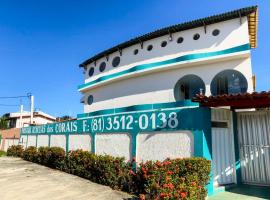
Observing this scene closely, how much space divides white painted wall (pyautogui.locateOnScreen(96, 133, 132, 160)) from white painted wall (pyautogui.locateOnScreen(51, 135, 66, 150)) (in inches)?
194

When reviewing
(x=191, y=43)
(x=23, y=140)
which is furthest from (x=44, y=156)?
(x=191, y=43)

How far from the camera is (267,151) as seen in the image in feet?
31.3

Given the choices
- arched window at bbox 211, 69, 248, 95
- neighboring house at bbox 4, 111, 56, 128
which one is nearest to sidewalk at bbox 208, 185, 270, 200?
arched window at bbox 211, 69, 248, 95

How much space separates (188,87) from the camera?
16234 mm

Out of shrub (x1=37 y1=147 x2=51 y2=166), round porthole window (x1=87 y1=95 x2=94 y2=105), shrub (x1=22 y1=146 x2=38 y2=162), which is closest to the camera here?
shrub (x1=37 y1=147 x2=51 y2=166)

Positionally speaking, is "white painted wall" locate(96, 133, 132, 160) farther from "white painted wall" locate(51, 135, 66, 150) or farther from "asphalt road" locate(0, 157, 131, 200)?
"white painted wall" locate(51, 135, 66, 150)

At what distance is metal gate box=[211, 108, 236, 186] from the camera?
30.9ft

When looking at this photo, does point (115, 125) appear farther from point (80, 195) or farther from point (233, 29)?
point (233, 29)

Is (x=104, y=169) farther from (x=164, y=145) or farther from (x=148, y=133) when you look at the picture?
(x=164, y=145)

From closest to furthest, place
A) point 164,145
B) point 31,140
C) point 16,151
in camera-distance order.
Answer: point 164,145
point 31,140
point 16,151

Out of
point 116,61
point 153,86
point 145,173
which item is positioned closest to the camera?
point 145,173

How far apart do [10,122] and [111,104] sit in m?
42.7

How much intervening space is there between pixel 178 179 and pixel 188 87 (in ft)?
31.1

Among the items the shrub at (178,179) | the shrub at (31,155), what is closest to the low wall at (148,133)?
the shrub at (178,179)
